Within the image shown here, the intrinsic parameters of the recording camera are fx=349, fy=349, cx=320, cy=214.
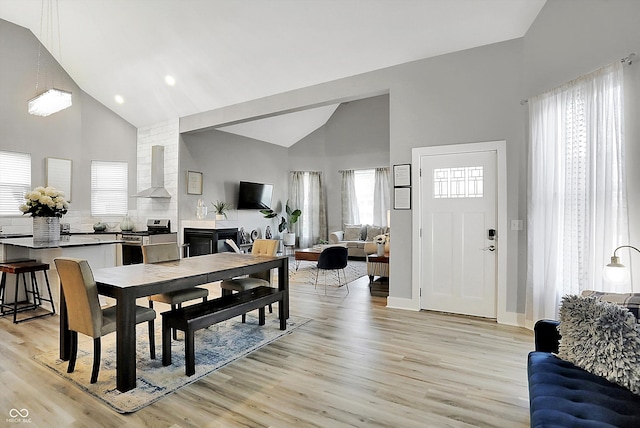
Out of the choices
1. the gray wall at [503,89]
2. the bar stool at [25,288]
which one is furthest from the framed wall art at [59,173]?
the gray wall at [503,89]

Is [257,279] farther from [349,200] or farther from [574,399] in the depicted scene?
[349,200]

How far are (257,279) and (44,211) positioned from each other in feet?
9.42

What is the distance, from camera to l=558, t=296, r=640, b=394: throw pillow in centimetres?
163

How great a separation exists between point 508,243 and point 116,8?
6.02m

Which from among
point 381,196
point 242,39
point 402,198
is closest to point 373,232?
point 381,196

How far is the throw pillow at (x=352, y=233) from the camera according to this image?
9.60 metres

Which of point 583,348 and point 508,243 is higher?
point 508,243

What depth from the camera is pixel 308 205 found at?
10.4m

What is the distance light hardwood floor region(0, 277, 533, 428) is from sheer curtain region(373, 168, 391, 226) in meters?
6.00

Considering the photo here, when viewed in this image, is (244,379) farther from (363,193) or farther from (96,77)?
(363,193)

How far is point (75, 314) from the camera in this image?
102 inches

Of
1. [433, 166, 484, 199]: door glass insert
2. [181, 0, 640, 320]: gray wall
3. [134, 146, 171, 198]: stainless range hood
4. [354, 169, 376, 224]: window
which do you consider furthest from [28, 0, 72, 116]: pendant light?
[354, 169, 376, 224]: window

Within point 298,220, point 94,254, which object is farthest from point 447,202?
point 298,220

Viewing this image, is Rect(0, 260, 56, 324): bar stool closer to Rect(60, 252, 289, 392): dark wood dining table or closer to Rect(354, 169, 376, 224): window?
Rect(60, 252, 289, 392): dark wood dining table
